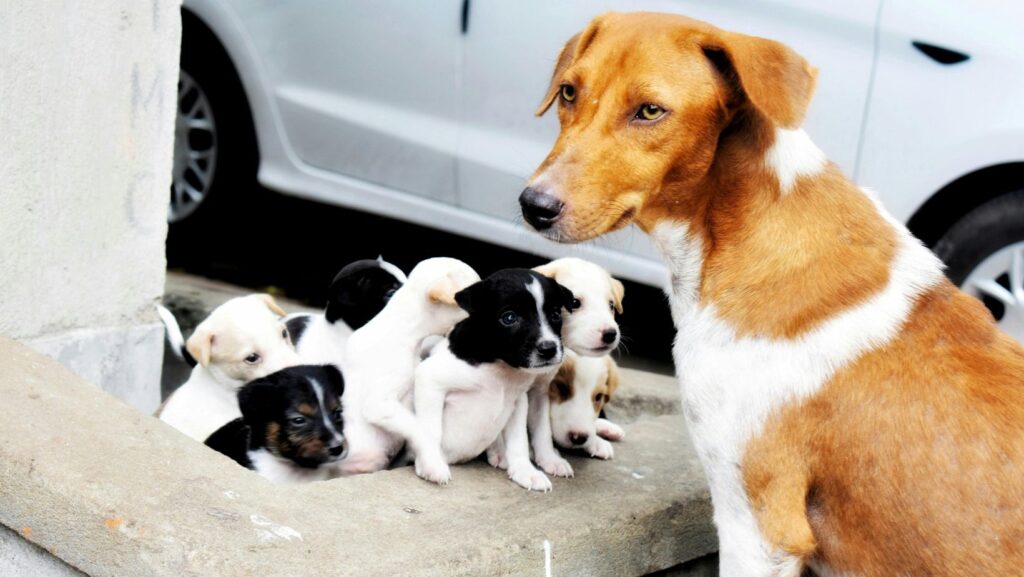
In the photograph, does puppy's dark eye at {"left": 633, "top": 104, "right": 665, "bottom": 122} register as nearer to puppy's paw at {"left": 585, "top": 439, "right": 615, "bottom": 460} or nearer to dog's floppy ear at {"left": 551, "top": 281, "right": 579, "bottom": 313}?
dog's floppy ear at {"left": 551, "top": 281, "right": 579, "bottom": 313}

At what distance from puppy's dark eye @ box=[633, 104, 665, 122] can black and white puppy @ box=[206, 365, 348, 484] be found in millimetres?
1476

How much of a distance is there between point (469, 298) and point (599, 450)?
82cm

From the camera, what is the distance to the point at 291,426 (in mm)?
4031

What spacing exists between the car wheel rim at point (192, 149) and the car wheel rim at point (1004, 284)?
4.41 metres

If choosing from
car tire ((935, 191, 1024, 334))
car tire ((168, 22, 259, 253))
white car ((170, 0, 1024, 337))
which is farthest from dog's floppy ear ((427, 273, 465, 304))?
car tire ((168, 22, 259, 253))

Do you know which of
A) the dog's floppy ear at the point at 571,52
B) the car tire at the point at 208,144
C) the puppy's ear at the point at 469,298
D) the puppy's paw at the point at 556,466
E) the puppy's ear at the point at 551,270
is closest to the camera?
the dog's floppy ear at the point at 571,52

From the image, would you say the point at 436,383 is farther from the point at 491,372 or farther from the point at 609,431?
the point at 609,431

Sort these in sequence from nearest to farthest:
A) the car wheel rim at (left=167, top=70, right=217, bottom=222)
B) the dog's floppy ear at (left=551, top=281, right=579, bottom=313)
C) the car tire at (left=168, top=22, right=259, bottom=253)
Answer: the dog's floppy ear at (left=551, top=281, right=579, bottom=313)
the car tire at (left=168, top=22, right=259, bottom=253)
the car wheel rim at (left=167, top=70, right=217, bottom=222)

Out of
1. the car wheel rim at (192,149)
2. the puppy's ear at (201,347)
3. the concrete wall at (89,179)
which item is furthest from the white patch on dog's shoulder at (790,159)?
the car wheel rim at (192,149)

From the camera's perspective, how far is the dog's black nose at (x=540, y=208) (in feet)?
10.5

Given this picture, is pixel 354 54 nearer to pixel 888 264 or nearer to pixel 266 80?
pixel 266 80

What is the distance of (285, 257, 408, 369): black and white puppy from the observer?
4.68m

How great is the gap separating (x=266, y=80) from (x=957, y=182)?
12.4 feet

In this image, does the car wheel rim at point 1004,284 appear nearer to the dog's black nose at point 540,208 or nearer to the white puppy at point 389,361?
the white puppy at point 389,361
